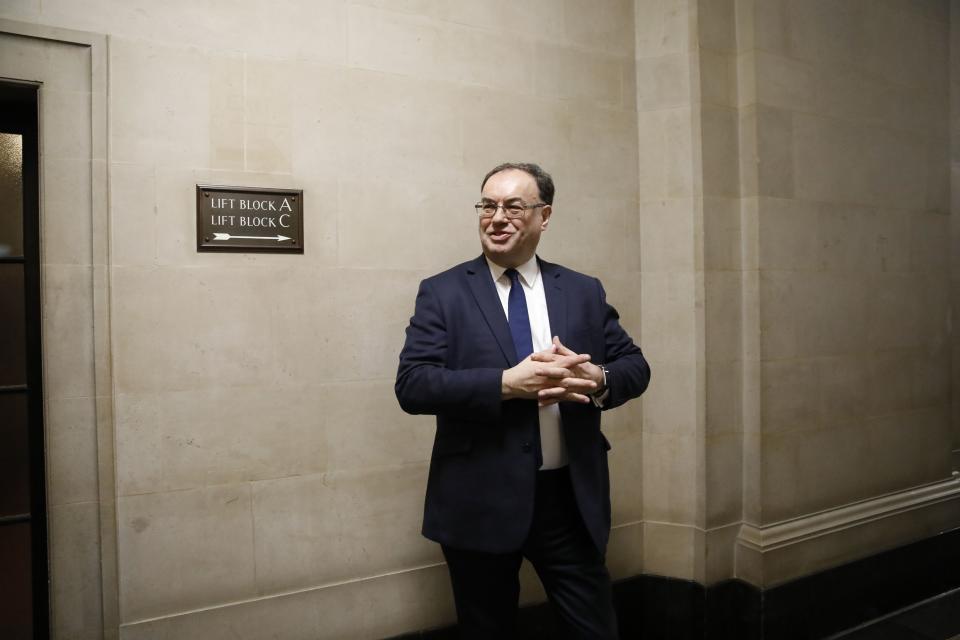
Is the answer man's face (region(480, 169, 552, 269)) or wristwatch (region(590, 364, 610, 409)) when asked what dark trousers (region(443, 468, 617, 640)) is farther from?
man's face (region(480, 169, 552, 269))

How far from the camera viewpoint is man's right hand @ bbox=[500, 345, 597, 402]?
71.1 inches

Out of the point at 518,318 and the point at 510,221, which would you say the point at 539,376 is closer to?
the point at 518,318

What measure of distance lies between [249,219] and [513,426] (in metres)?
1.27

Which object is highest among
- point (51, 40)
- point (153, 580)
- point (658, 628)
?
point (51, 40)

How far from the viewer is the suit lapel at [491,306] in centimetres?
198

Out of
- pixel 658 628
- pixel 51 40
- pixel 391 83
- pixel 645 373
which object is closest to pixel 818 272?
pixel 645 373

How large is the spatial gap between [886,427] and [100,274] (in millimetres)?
3934

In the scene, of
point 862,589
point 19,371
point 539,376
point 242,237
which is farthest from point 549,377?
point 862,589

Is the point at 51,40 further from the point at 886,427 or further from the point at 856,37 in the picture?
the point at 886,427

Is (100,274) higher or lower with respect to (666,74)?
lower

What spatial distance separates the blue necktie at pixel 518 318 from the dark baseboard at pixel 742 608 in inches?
57.9

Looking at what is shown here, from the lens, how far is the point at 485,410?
1.84 metres

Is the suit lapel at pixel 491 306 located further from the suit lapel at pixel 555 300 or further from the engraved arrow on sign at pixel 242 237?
the engraved arrow on sign at pixel 242 237

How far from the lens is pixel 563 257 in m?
2.94
